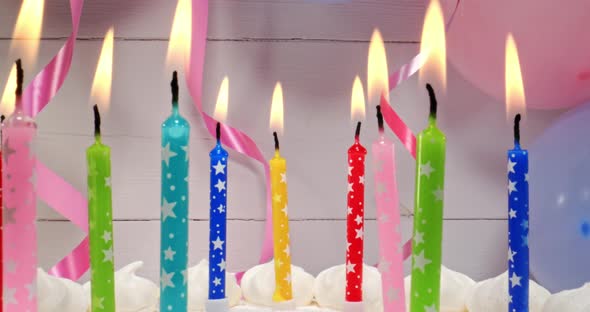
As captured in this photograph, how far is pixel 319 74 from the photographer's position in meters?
1.72

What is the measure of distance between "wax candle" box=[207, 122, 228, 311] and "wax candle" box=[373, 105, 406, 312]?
1.03 feet

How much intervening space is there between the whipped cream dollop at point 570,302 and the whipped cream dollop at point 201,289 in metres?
0.59

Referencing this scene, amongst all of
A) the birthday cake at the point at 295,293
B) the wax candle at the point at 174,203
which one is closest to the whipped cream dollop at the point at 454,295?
the birthday cake at the point at 295,293

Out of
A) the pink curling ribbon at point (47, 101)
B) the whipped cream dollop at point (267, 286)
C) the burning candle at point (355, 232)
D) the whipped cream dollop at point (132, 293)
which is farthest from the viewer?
the pink curling ribbon at point (47, 101)

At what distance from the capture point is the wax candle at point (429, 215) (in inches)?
27.7

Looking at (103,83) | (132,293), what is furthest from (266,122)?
(103,83)

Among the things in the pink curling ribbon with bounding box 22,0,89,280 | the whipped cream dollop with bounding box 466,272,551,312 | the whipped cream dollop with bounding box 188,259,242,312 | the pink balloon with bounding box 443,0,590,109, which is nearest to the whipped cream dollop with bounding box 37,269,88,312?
→ the whipped cream dollop with bounding box 188,259,242,312

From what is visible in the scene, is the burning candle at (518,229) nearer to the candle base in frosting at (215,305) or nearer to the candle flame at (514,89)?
the candle flame at (514,89)

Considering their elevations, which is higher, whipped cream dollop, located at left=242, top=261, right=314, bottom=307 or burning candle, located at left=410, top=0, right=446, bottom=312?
burning candle, located at left=410, top=0, right=446, bottom=312

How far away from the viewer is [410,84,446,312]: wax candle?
70 cm

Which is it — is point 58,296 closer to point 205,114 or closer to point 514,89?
point 205,114

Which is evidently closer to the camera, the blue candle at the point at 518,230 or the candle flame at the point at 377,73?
the blue candle at the point at 518,230

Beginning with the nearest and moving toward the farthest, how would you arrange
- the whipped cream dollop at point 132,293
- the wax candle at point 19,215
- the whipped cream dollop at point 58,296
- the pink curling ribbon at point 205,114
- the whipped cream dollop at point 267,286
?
1. the wax candle at point 19,215
2. the whipped cream dollop at point 58,296
3. the whipped cream dollop at point 132,293
4. the whipped cream dollop at point 267,286
5. the pink curling ribbon at point 205,114

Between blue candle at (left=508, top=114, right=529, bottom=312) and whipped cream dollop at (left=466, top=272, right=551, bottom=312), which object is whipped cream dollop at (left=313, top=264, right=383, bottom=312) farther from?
blue candle at (left=508, top=114, right=529, bottom=312)
